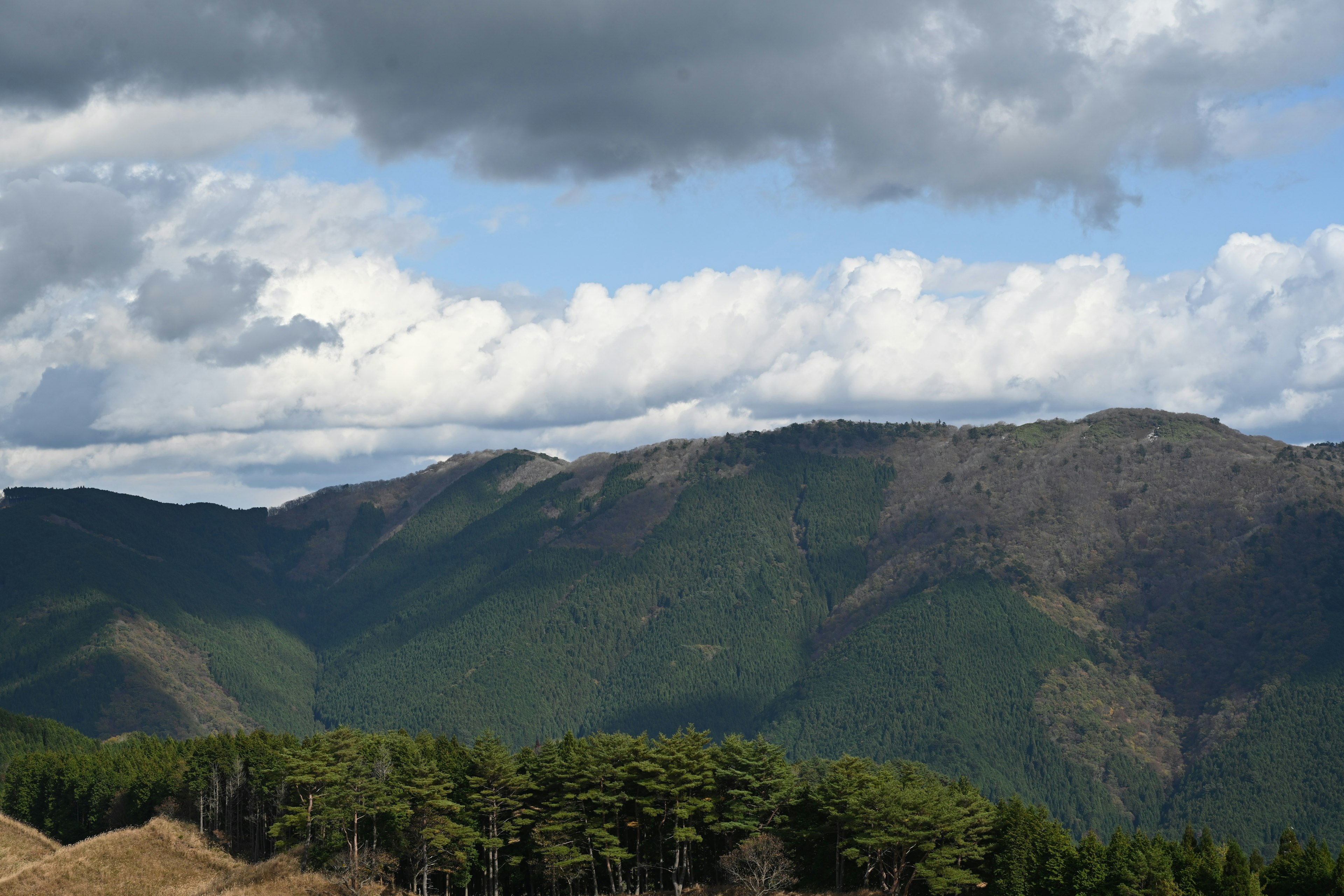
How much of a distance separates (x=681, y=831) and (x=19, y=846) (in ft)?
317

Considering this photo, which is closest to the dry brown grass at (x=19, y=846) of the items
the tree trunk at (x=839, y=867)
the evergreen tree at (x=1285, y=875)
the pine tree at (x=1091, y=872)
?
the tree trunk at (x=839, y=867)

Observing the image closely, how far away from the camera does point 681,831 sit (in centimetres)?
13212

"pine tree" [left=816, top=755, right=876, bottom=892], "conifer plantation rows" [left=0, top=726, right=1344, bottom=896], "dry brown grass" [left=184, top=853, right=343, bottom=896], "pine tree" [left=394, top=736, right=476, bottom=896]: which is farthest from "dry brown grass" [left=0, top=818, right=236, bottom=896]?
"pine tree" [left=816, top=755, right=876, bottom=892]

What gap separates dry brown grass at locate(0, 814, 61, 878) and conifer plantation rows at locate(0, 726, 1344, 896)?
28119 millimetres

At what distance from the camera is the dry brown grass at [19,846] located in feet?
496

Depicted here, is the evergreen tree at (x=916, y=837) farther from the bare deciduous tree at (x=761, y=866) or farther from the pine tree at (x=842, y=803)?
the bare deciduous tree at (x=761, y=866)

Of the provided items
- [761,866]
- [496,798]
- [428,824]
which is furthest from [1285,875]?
[428,824]

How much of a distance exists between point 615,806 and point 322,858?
33584 mm

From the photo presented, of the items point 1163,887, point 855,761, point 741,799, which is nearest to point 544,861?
point 741,799

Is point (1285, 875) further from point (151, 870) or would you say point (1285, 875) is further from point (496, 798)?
point (151, 870)

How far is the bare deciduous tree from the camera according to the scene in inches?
5049

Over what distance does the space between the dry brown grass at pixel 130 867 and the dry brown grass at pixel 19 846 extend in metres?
4.27

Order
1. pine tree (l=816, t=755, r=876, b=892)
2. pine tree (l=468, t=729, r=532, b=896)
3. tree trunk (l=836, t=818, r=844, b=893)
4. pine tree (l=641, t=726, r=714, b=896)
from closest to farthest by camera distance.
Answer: pine tree (l=816, t=755, r=876, b=892) → tree trunk (l=836, t=818, r=844, b=893) → pine tree (l=641, t=726, r=714, b=896) → pine tree (l=468, t=729, r=532, b=896)

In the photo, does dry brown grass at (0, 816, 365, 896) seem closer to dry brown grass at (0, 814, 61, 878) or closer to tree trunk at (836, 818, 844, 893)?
dry brown grass at (0, 814, 61, 878)
